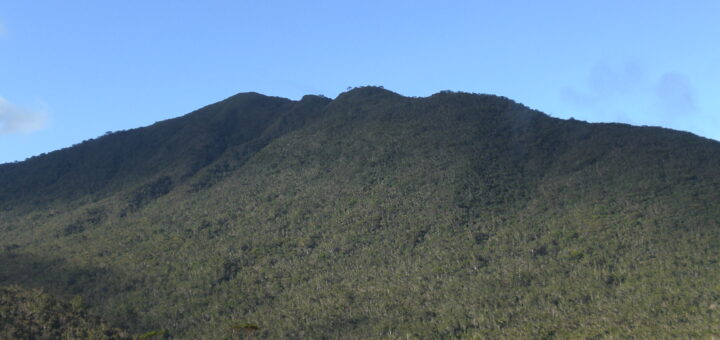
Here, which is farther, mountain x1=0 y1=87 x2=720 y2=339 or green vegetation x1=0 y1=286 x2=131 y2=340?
mountain x1=0 y1=87 x2=720 y2=339

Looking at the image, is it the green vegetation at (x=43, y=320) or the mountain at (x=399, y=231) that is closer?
the green vegetation at (x=43, y=320)

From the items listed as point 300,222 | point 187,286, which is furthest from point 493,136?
point 187,286

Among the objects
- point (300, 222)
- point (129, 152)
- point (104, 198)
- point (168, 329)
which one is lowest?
point (168, 329)

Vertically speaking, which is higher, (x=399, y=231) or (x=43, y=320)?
(x=43, y=320)

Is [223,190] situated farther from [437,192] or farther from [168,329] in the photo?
[168,329]

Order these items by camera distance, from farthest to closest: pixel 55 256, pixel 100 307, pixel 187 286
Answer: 1. pixel 55 256
2. pixel 187 286
3. pixel 100 307

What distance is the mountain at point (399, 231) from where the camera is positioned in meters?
29.9

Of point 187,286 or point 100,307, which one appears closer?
point 100,307

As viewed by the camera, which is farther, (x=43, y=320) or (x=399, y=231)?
(x=399, y=231)

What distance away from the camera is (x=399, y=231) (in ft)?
139

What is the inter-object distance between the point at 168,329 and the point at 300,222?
1573cm

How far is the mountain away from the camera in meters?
29.9

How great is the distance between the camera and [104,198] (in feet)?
204

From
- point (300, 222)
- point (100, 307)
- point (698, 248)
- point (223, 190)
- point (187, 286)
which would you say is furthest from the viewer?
point (223, 190)
